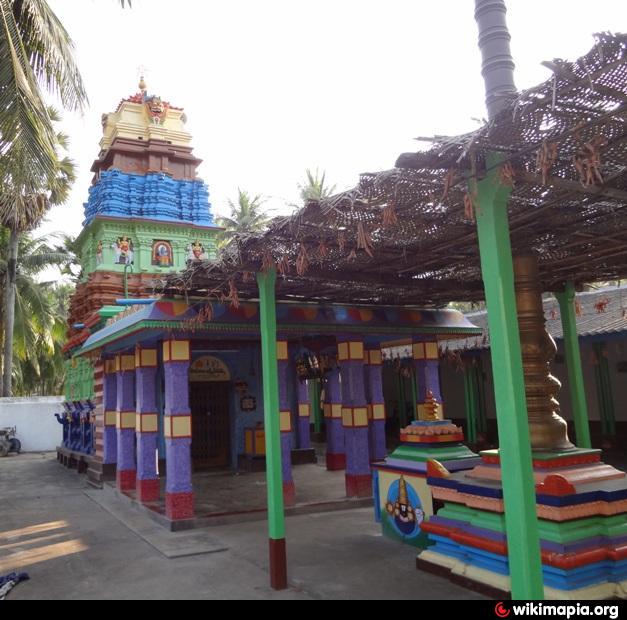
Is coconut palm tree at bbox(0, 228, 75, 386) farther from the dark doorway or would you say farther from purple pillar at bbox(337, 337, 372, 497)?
purple pillar at bbox(337, 337, 372, 497)

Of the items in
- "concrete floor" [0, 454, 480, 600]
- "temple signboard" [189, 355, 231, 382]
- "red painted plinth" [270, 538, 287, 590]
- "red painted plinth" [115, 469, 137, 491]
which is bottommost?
"concrete floor" [0, 454, 480, 600]

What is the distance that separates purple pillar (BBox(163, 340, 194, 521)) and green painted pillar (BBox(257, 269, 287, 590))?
10.4 feet

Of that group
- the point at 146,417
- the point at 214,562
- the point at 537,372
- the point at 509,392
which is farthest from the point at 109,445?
the point at 509,392

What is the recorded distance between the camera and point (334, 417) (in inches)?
599

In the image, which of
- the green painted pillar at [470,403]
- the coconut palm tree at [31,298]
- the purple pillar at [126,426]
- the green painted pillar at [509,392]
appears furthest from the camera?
the coconut palm tree at [31,298]

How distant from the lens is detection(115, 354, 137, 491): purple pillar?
12367 mm

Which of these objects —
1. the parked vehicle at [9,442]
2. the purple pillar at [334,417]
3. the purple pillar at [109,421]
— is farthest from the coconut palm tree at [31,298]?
the purple pillar at [334,417]

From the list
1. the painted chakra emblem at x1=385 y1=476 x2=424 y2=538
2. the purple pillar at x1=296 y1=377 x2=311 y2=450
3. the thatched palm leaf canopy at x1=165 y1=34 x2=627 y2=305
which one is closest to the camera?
the thatched palm leaf canopy at x1=165 y1=34 x2=627 y2=305

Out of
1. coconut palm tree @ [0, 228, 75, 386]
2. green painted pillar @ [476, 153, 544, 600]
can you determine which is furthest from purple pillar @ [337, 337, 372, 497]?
coconut palm tree @ [0, 228, 75, 386]

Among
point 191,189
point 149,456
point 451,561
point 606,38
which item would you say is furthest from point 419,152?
point 191,189

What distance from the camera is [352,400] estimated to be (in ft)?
34.9

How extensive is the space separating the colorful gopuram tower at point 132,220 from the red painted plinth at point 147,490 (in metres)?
4.42

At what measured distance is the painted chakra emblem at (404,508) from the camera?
7410mm

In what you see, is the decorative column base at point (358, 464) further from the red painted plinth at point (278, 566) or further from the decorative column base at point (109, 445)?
the decorative column base at point (109, 445)
